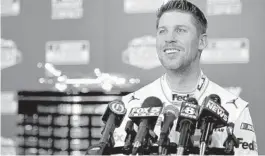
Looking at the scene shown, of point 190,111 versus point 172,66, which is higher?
point 172,66

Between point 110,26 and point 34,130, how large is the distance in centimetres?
90

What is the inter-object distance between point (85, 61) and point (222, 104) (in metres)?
1.12

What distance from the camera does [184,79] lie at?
215 centimetres

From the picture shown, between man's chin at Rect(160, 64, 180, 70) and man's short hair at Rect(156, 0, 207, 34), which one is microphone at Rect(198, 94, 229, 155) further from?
man's short hair at Rect(156, 0, 207, 34)

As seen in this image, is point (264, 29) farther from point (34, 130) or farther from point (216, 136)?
point (34, 130)

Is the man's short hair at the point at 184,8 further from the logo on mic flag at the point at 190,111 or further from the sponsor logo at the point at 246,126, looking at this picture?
the logo on mic flag at the point at 190,111

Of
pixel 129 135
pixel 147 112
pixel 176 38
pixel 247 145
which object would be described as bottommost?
pixel 247 145

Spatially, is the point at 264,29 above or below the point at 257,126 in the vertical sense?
above

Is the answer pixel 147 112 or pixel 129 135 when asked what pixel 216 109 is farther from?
pixel 129 135

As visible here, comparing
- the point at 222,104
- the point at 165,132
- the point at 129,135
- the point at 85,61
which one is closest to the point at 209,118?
the point at 165,132

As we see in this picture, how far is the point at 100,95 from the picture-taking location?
2818 millimetres

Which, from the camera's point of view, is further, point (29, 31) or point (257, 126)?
point (29, 31)

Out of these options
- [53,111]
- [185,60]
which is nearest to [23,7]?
[53,111]

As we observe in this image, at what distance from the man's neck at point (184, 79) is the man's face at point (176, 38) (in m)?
0.05
